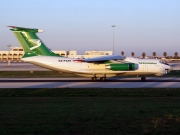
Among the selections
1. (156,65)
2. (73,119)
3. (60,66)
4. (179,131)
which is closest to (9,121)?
(73,119)

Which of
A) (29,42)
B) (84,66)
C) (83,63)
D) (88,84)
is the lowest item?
(88,84)

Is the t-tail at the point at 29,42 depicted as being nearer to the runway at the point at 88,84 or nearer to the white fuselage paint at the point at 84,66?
the white fuselage paint at the point at 84,66

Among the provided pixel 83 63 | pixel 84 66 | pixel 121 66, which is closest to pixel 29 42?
pixel 83 63

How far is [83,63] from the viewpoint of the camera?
36.8 meters

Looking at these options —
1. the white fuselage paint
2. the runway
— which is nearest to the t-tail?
the white fuselage paint

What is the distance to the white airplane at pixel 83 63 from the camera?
120 ft

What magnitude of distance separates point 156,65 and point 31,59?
12.4 metres

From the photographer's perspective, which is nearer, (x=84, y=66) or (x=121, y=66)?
(x=121, y=66)

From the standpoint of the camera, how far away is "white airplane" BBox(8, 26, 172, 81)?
3653 cm

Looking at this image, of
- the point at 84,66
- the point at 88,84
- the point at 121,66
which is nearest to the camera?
the point at 88,84

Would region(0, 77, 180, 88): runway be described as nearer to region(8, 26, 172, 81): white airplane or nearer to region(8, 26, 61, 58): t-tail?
region(8, 26, 172, 81): white airplane

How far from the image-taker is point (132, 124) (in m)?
10.7

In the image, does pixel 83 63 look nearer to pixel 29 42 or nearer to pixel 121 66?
pixel 121 66

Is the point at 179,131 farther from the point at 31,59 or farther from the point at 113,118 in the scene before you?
the point at 31,59
